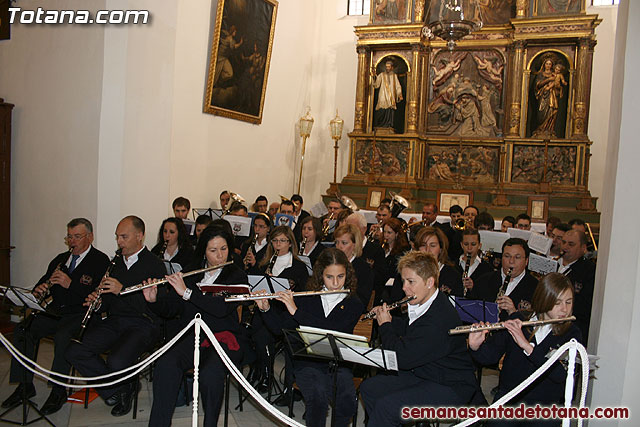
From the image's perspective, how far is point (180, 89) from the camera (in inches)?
385

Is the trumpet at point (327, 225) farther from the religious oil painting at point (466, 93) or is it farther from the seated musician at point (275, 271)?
the religious oil painting at point (466, 93)

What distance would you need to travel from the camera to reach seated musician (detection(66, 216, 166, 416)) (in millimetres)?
4676

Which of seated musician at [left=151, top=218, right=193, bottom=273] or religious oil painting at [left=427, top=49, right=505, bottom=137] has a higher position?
religious oil painting at [left=427, top=49, right=505, bottom=137]

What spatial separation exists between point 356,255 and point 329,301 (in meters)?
1.55

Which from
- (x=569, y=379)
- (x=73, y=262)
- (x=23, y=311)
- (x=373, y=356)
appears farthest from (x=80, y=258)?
(x=569, y=379)

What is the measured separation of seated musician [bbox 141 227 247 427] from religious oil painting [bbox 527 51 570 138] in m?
9.58

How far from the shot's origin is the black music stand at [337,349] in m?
3.48

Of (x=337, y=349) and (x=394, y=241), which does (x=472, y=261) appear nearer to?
(x=394, y=241)

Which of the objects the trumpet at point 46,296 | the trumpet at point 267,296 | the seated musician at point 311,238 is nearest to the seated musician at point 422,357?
the trumpet at point 267,296

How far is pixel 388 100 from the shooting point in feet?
42.9

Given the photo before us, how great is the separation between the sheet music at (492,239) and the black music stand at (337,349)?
3812 mm

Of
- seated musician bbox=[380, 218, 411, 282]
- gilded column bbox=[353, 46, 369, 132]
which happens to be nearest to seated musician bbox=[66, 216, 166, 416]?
seated musician bbox=[380, 218, 411, 282]

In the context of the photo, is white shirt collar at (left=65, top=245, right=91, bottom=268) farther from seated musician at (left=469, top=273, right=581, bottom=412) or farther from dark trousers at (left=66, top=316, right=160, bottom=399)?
seated musician at (left=469, top=273, right=581, bottom=412)

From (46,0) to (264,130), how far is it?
223 inches
